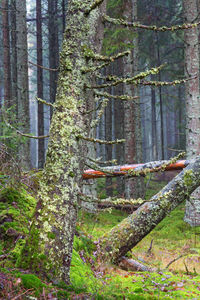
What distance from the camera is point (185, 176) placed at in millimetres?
5121

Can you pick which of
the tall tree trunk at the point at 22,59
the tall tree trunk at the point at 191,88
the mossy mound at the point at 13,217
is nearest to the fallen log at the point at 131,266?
the mossy mound at the point at 13,217

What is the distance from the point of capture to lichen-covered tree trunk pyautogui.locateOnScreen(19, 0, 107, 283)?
8.77 feet

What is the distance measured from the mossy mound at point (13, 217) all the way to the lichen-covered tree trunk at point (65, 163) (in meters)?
0.76

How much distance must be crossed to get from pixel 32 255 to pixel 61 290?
39 cm

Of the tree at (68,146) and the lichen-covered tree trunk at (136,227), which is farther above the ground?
the tree at (68,146)

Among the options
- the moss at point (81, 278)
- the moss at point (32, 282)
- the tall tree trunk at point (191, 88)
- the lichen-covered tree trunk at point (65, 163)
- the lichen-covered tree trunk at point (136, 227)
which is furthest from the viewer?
the tall tree trunk at point (191, 88)

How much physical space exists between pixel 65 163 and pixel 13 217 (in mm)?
1546

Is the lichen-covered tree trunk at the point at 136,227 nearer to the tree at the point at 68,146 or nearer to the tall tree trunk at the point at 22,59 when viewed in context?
the tree at the point at 68,146

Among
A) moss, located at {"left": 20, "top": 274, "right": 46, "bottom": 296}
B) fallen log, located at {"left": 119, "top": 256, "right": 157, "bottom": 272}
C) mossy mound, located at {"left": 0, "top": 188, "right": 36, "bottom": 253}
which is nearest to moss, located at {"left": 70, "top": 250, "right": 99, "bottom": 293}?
moss, located at {"left": 20, "top": 274, "right": 46, "bottom": 296}

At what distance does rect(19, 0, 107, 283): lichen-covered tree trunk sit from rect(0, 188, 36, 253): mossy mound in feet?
2.50

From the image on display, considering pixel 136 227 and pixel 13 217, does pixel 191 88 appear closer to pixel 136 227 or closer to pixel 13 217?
pixel 136 227

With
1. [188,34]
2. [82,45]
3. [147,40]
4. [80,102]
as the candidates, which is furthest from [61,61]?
[147,40]

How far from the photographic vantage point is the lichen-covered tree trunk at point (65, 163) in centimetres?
267

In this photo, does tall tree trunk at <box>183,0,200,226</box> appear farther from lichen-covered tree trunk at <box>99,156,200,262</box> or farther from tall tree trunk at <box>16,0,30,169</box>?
tall tree trunk at <box>16,0,30,169</box>
